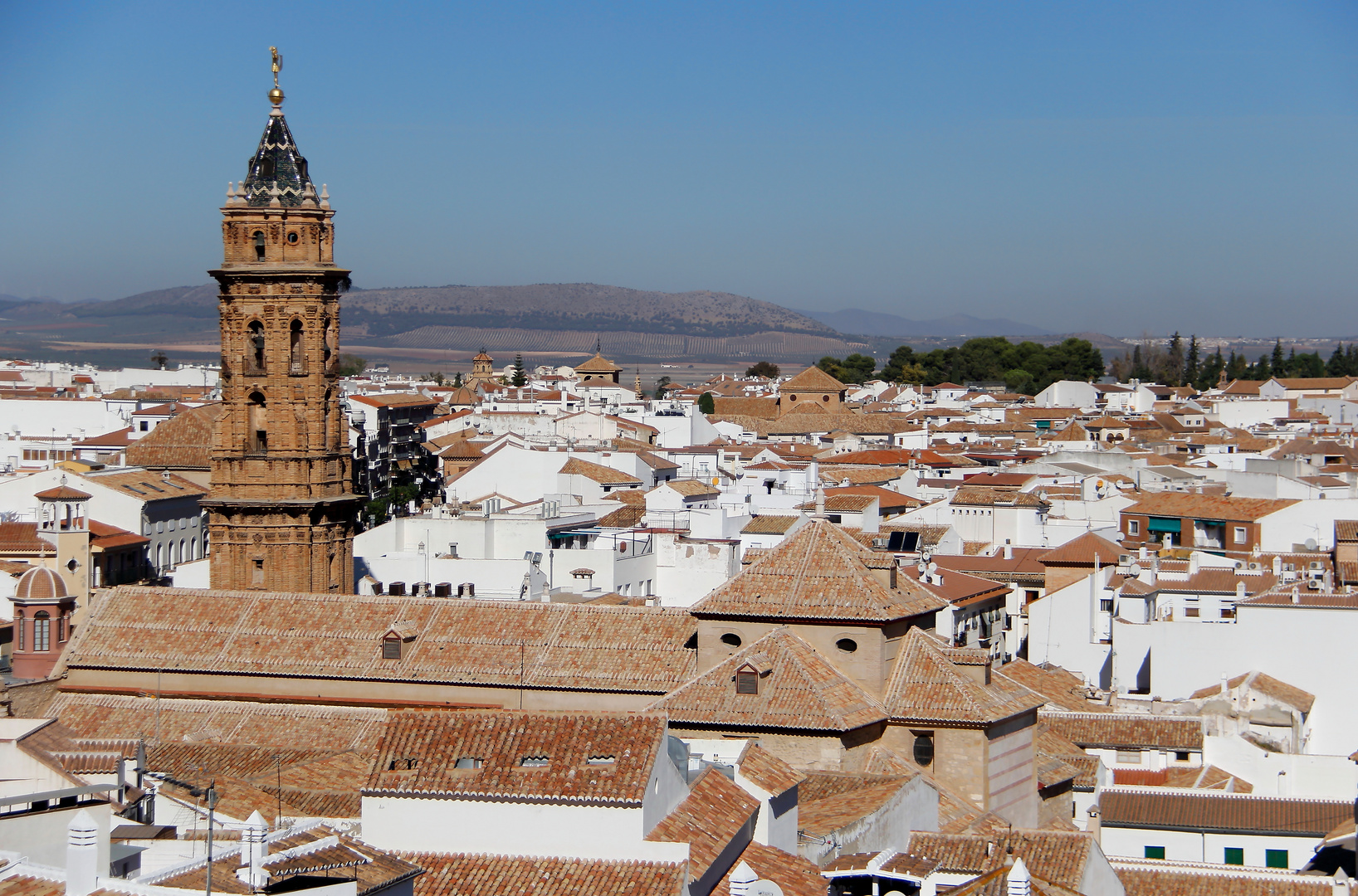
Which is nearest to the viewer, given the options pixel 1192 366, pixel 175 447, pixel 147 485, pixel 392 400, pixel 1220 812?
pixel 1220 812

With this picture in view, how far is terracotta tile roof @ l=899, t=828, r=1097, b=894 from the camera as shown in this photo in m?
18.2

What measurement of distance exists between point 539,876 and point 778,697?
27.0 ft

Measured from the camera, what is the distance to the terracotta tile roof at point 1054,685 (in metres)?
33.1

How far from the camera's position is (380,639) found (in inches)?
1086

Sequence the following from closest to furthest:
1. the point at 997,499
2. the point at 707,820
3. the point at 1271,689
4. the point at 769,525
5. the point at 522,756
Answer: the point at 522,756, the point at 707,820, the point at 1271,689, the point at 769,525, the point at 997,499

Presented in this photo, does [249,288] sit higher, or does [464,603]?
[249,288]

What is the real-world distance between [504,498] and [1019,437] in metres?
40.1

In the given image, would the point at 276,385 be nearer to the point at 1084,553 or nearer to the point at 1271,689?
A: the point at 1271,689

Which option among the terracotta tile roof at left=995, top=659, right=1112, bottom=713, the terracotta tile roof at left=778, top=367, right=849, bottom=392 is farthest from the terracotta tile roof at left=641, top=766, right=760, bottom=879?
the terracotta tile roof at left=778, top=367, right=849, bottom=392

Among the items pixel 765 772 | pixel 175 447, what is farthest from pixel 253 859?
pixel 175 447

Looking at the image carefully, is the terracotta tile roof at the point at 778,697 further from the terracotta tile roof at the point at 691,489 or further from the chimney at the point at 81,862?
the terracotta tile roof at the point at 691,489

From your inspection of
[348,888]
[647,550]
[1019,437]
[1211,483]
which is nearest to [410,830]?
[348,888]

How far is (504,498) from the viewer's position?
54.6 metres

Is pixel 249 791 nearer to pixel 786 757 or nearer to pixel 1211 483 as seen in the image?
pixel 786 757
